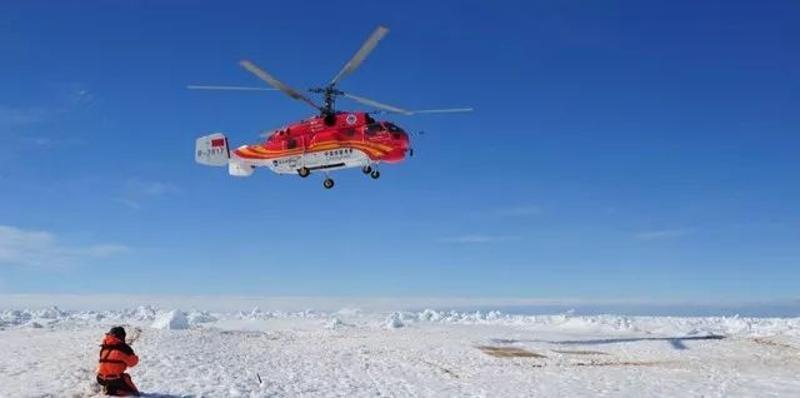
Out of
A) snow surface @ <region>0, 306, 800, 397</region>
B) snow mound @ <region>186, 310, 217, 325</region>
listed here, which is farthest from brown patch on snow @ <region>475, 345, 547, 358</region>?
snow mound @ <region>186, 310, 217, 325</region>

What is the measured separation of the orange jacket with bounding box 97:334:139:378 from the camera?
17828mm

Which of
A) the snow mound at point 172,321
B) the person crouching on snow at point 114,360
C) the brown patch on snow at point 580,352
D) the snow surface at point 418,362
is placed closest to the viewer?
the person crouching on snow at point 114,360

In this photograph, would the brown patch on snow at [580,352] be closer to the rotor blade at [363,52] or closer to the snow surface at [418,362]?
the snow surface at [418,362]

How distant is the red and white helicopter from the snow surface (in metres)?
8.30

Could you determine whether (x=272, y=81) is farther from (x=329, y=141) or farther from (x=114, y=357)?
(x=114, y=357)

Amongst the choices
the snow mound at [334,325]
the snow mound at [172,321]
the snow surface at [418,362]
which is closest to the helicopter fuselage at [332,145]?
the snow surface at [418,362]

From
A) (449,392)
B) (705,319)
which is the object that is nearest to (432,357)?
(449,392)

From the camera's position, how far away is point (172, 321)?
147 ft

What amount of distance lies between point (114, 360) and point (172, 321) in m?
28.0

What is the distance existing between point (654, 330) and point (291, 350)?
28.2 metres

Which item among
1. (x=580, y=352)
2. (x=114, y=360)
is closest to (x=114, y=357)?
(x=114, y=360)

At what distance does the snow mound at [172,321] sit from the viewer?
146ft

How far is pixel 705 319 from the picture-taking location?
68.5m

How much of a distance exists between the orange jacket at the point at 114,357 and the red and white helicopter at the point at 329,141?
12989mm
